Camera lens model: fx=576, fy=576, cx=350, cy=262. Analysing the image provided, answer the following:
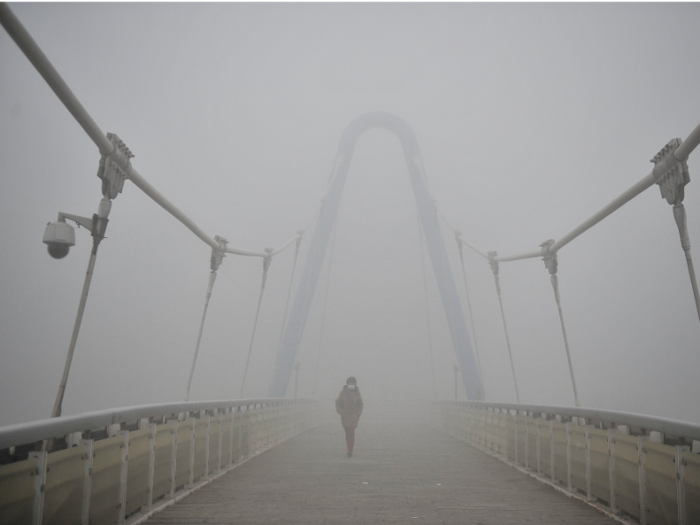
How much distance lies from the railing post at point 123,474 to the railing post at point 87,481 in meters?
0.56

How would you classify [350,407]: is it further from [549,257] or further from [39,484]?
[39,484]

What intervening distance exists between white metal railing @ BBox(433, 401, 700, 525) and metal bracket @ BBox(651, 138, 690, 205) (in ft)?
9.37

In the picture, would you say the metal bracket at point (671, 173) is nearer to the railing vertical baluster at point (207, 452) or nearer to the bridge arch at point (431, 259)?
the railing vertical baluster at point (207, 452)

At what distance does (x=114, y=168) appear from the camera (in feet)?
24.6

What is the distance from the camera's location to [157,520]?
5.02 meters

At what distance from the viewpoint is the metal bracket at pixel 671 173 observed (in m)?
6.82

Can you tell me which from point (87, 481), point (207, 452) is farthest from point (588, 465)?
point (87, 481)

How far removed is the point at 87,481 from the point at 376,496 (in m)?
3.35

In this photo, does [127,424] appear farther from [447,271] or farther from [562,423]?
[447,271]

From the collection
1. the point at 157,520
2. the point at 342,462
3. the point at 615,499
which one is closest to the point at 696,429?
the point at 615,499

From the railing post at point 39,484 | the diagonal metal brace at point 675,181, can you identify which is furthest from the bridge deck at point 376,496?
the diagonal metal brace at point 675,181

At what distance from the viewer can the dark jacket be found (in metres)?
11.5

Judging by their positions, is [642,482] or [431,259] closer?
[642,482]

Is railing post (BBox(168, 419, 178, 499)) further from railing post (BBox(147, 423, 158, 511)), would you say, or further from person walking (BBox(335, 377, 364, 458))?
person walking (BBox(335, 377, 364, 458))
